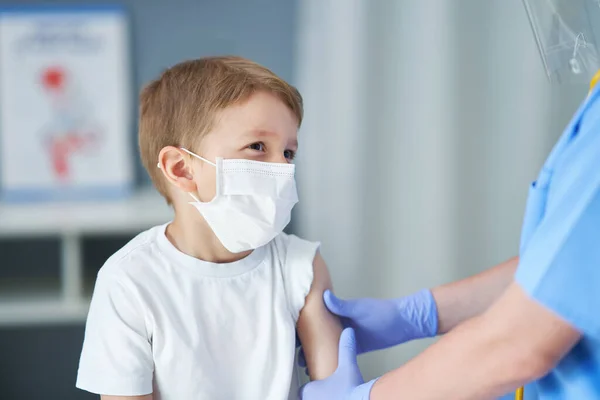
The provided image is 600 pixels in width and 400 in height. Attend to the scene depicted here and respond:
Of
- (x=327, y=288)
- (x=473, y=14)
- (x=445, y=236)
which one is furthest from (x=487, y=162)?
(x=327, y=288)

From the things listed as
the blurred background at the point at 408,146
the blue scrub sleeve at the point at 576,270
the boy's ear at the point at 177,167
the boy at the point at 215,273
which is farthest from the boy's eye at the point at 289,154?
the blurred background at the point at 408,146

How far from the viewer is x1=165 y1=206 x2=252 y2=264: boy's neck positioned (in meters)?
1.23

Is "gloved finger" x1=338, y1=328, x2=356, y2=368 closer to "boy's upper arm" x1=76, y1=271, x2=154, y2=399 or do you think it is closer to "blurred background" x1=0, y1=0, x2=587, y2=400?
"boy's upper arm" x1=76, y1=271, x2=154, y2=399

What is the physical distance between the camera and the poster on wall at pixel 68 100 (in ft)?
8.36

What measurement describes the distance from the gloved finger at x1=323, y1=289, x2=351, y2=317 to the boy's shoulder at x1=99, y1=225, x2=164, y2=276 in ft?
1.11

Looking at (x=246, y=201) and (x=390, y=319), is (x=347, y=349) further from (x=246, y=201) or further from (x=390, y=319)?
(x=246, y=201)

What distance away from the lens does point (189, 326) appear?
116 centimetres

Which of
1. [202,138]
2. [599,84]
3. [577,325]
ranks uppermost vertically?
[599,84]

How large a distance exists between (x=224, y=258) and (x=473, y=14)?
113 cm

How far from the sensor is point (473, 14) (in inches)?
75.4

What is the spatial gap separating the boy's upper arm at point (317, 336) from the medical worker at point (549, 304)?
0.20ft

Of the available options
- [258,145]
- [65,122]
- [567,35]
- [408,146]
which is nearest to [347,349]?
[258,145]

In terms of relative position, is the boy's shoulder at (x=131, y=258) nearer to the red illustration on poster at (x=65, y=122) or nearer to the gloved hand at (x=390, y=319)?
the gloved hand at (x=390, y=319)

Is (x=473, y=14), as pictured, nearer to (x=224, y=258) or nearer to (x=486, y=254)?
(x=486, y=254)
